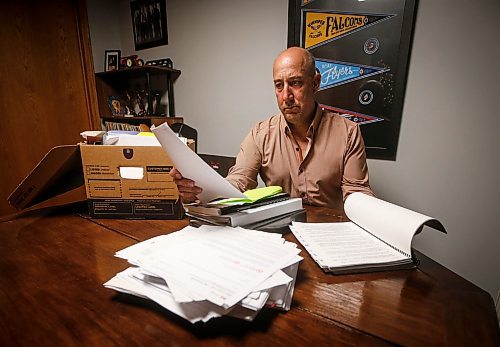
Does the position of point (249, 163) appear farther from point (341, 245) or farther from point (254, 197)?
point (341, 245)

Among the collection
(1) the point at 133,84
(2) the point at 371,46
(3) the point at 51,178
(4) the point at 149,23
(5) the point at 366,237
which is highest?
(4) the point at 149,23

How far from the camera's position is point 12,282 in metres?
0.52

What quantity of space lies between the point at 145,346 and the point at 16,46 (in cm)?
289

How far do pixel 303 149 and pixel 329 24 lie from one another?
90 centimetres

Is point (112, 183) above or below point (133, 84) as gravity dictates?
below

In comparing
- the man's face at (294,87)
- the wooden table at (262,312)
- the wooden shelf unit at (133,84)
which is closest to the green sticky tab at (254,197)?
the wooden table at (262,312)

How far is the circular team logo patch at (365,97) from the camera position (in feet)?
5.42

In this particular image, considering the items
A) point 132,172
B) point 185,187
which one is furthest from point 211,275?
point 132,172

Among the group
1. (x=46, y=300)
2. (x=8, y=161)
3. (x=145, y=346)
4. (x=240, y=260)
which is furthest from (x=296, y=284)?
(x=8, y=161)

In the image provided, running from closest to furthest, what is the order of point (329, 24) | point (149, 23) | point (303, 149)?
point (303, 149) < point (329, 24) < point (149, 23)

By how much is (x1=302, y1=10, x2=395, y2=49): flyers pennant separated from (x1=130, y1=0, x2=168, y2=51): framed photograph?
147cm

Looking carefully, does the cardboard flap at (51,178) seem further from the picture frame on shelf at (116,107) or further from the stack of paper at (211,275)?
the picture frame on shelf at (116,107)

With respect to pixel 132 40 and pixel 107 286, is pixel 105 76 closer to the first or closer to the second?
pixel 132 40

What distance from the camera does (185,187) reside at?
816mm
